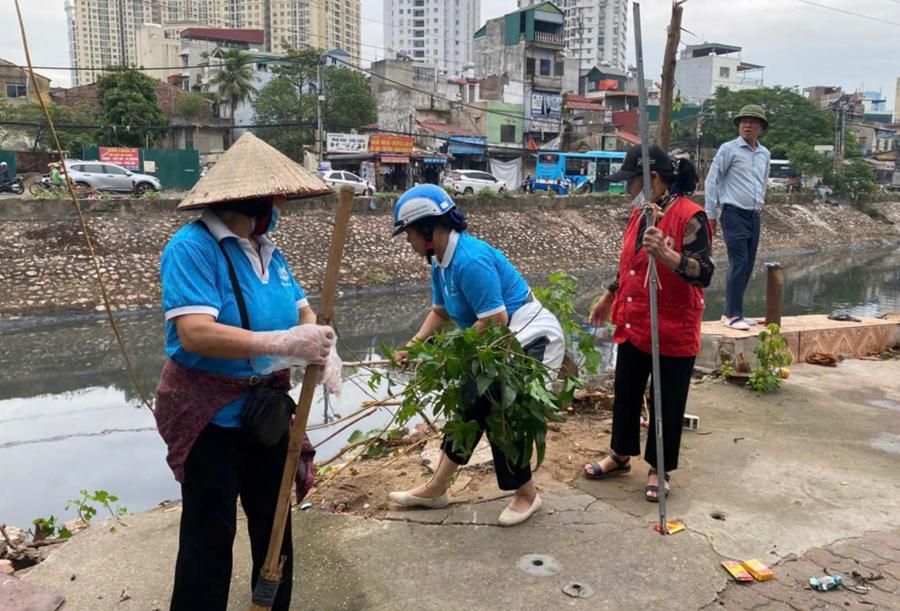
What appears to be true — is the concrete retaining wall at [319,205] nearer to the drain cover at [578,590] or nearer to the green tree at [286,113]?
the drain cover at [578,590]

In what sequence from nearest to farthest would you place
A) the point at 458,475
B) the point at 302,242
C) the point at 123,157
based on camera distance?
the point at 458,475 → the point at 302,242 → the point at 123,157

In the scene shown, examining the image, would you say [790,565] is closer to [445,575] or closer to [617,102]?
[445,575]

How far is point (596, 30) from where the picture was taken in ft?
315

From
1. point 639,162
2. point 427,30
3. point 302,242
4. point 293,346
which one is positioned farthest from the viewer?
point 427,30

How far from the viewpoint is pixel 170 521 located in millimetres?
3041

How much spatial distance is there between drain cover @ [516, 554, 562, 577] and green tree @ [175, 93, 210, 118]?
3913cm

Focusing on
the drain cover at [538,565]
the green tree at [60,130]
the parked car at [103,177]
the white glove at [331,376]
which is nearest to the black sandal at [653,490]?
the drain cover at [538,565]

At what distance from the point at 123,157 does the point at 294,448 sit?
26.6 meters

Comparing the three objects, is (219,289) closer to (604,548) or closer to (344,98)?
(604,548)

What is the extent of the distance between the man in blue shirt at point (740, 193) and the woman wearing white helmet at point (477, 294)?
2.82 metres

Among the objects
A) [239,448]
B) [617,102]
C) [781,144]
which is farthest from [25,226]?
[617,102]

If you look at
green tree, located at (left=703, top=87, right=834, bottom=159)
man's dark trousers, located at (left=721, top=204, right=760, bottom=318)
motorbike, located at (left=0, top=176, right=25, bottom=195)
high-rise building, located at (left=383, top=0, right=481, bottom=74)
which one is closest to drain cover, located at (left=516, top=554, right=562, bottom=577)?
man's dark trousers, located at (left=721, top=204, right=760, bottom=318)

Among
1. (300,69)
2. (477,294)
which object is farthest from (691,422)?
(300,69)

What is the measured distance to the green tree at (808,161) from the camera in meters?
31.6
